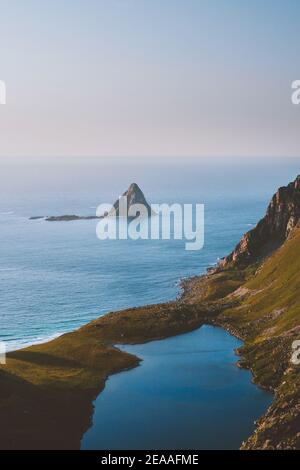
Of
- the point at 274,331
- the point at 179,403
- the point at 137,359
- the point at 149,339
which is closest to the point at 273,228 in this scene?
the point at 274,331

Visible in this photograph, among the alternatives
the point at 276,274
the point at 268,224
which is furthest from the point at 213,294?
Answer: the point at 268,224

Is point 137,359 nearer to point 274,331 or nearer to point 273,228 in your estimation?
point 274,331

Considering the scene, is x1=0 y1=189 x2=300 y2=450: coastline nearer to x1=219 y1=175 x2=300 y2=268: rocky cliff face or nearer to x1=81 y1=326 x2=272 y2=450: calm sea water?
x1=81 y1=326 x2=272 y2=450: calm sea water

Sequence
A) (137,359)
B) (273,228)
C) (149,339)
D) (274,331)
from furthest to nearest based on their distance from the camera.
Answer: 1. (273,228)
2. (149,339)
3. (274,331)
4. (137,359)

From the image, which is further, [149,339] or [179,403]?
[149,339]

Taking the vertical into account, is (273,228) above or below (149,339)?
above

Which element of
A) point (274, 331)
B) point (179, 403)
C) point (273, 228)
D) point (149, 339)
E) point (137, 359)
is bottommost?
point (179, 403)
